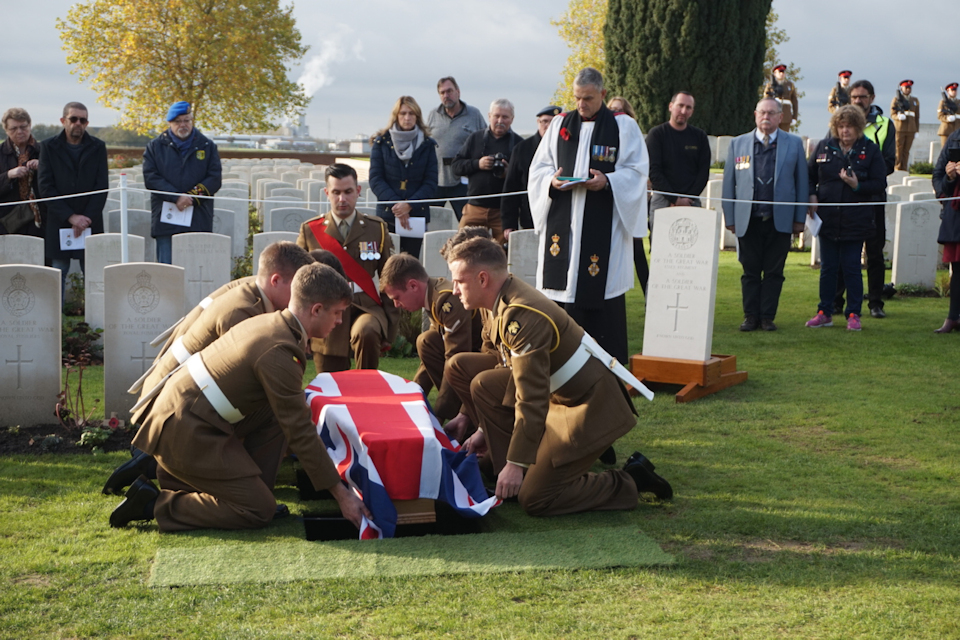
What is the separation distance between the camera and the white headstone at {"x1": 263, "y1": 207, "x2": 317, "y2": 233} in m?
10.2

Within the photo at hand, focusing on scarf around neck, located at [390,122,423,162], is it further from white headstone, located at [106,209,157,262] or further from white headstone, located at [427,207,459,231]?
white headstone, located at [106,209,157,262]

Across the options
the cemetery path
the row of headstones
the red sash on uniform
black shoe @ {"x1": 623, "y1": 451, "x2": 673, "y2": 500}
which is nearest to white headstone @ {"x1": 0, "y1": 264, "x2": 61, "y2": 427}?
the cemetery path

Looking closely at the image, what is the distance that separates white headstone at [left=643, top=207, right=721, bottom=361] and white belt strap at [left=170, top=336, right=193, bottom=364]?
345 cm

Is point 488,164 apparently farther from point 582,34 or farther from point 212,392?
point 582,34

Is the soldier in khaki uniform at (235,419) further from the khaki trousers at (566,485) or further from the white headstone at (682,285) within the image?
the white headstone at (682,285)

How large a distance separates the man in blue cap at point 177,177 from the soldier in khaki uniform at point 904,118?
1820 centimetres

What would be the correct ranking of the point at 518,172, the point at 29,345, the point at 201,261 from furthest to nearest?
the point at 518,172
the point at 201,261
the point at 29,345

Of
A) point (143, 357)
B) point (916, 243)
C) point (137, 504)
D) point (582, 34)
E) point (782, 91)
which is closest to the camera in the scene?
point (137, 504)

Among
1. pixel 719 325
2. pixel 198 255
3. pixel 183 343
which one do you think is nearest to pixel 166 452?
pixel 183 343

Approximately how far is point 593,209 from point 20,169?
5355mm

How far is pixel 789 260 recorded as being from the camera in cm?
1430

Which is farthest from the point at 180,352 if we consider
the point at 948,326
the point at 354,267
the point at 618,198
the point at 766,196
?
the point at 948,326

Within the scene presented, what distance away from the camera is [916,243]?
11070 millimetres

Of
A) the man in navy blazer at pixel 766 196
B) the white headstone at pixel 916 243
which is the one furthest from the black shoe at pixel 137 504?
the white headstone at pixel 916 243
